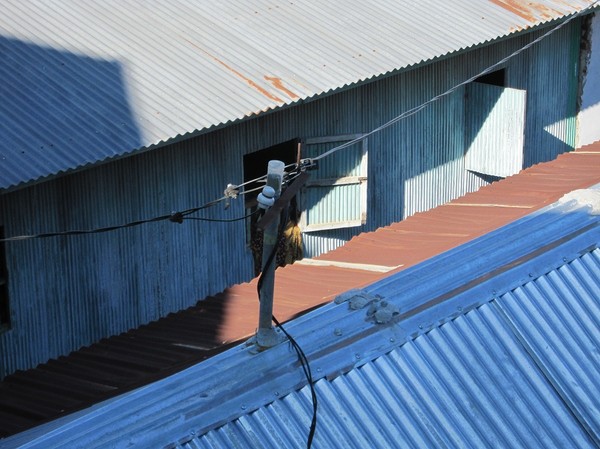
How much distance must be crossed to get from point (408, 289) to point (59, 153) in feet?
11.5

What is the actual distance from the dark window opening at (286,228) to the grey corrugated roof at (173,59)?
3.87 feet

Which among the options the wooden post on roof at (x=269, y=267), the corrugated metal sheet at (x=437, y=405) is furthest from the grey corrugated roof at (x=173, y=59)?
the corrugated metal sheet at (x=437, y=405)

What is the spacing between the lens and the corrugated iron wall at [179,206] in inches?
352

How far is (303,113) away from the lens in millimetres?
11633

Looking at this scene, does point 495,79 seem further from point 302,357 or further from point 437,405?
point 302,357

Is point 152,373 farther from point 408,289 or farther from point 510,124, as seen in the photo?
point 510,124

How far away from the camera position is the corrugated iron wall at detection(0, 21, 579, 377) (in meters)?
8.95

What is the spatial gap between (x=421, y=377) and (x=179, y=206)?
5271 millimetres

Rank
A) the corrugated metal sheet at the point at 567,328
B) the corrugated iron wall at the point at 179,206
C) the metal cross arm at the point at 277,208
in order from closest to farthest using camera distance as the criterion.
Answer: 1. the metal cross arm at the point at 277,208
2. the corrugated metal sheet at the point at 567,328
3. the corrugated iron wall at the point at 179,206

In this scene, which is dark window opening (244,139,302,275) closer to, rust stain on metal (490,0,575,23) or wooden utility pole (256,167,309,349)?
rust stain on metal (490,0,575,23)

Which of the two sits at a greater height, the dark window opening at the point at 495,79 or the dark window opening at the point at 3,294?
the dark window opening at the point at 495,79

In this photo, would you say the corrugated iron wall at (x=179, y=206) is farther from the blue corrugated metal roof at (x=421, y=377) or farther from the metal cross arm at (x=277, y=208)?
the metal cross arm at (x=277, y=208)

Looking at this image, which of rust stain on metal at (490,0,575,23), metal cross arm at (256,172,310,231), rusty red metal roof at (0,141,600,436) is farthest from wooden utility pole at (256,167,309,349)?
rust stain on metal at (490,0,575,23)

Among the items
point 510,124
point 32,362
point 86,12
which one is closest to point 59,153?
point 32,362
